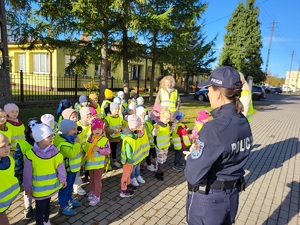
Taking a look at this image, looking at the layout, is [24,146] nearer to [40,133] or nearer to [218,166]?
[40,133]

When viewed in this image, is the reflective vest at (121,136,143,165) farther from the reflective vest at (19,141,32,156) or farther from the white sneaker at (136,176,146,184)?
the reflective vest at (19,141,32,156)

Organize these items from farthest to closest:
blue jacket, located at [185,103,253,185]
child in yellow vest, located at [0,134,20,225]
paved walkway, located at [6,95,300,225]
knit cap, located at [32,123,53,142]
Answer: paved walkway, located at [6,95,300,225]
knit cap, located at [32,123,53,142]
child in yellow vest, located at [0,134,20,225]
blue jacket, located at [185,103,253,185]

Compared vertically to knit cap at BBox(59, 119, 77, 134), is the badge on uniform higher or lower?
higher

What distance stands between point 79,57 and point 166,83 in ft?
25.7

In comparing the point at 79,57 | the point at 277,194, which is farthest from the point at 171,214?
the point at 79,57

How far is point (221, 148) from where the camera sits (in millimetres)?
1707

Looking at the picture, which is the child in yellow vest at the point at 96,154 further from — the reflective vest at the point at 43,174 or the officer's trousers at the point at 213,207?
the officer's trousers at the point at 213,207

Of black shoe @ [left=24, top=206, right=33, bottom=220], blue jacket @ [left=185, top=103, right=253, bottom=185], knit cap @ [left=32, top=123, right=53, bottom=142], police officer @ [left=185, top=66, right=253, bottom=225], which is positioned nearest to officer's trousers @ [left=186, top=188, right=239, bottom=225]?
police officer @ [left=185, top=66, right=253, bottom=225]

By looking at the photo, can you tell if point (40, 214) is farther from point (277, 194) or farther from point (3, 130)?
point (277, 194)

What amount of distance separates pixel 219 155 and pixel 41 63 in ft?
73.2

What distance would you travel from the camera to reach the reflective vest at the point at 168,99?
601 centimetres

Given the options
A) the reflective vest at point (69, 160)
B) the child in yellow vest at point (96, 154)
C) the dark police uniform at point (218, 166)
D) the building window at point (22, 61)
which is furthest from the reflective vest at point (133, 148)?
the building window at point (22, 61)

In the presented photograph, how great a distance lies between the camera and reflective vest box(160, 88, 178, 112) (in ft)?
19.7

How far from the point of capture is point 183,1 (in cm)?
1405
